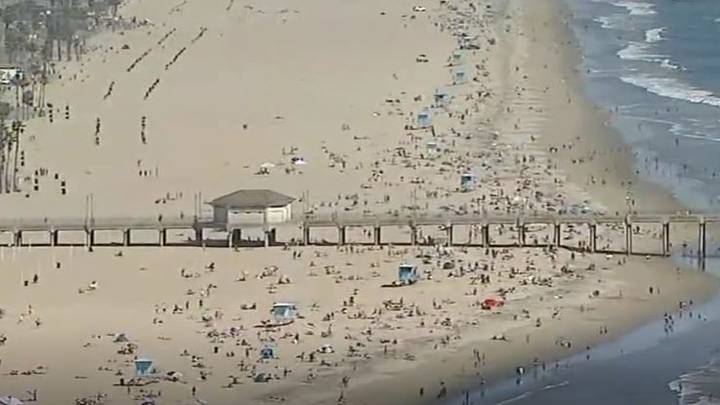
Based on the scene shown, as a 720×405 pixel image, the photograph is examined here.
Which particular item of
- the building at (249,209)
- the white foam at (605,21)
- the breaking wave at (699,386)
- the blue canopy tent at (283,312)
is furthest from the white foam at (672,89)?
the breaking wave at (699,386)

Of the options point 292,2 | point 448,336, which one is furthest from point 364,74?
point 448,336

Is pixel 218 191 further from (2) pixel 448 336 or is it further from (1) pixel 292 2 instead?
(1) pixel 292 2

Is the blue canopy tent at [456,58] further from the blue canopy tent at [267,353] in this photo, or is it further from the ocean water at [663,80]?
the blue canopy tent at [267,353]

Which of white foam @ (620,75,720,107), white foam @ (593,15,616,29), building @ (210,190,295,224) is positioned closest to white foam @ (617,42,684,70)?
white foam @ (620,75,720,107)

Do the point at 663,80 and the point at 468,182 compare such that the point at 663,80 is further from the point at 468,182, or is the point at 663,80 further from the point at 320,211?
the point at 320,211

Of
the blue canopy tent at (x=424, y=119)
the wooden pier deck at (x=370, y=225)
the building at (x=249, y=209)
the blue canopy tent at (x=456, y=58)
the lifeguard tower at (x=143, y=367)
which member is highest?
the blue canopy tent at (x=456, y=58)

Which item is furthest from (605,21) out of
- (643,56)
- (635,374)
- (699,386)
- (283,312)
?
(699,386)

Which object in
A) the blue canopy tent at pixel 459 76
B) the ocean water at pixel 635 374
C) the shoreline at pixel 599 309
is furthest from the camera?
the blue canopy tent at pixel 459 76
